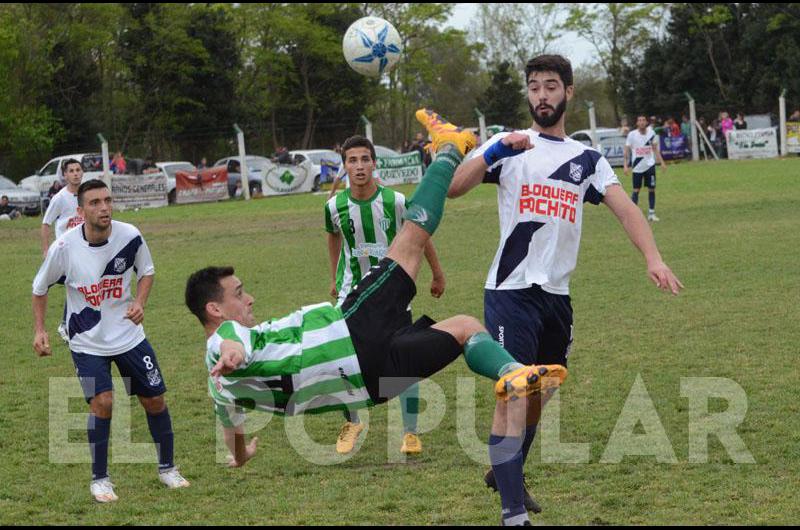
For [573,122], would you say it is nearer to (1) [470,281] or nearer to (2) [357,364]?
(1) [470,281]

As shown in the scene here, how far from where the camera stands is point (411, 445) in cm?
702

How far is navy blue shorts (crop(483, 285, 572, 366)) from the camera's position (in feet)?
18.0

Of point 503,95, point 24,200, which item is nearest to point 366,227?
point 24,200

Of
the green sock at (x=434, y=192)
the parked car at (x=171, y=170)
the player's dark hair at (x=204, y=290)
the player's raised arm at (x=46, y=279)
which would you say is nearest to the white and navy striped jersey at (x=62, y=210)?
the player's raised arm at (x=46, y=279)

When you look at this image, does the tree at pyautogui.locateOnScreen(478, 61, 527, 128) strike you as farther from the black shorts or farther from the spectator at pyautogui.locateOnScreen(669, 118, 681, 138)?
the black shorts

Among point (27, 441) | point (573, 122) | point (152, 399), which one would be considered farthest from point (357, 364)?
point (573, 122)

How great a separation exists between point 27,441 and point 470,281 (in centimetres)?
776

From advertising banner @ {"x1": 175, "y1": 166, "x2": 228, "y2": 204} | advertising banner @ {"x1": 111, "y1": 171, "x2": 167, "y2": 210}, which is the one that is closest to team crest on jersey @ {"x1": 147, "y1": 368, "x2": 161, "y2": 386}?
advertising banner @ {"x1": 111, "y1": 171, "x2": 167, "y2": 210}

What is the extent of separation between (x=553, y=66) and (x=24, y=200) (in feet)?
99.9

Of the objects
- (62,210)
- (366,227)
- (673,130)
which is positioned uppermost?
(673,130)

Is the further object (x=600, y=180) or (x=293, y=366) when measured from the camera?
(x=600, y=180)

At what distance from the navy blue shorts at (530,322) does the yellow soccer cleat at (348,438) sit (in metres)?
1.92

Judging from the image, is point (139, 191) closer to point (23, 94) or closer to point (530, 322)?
point (23, 94)

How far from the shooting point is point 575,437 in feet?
23.2
